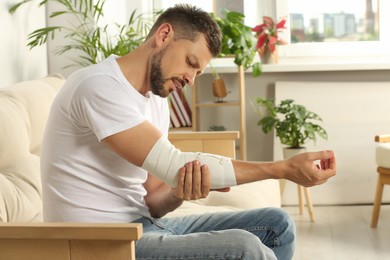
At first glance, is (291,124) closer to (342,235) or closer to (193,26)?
(342,235)

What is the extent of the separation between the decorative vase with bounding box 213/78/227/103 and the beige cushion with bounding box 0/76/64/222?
214 cm

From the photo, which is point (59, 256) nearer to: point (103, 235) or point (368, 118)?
point (103, 235)

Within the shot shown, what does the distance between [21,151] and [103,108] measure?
2.75 feet

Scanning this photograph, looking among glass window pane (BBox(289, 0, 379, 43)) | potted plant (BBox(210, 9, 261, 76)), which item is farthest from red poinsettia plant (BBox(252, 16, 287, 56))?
glass window pane (BBox(289, 0, 379, 43))

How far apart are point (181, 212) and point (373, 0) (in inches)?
119

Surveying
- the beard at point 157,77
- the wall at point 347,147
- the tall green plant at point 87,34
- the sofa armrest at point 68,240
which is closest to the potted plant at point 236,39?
the wall at point 347,147

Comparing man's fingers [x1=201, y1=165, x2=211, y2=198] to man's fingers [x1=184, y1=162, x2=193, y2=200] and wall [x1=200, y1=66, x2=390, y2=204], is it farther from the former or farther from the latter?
wall [x1=200, y1=66, x2=390, y2=204]

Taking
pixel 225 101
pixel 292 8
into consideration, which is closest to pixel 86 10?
pixel 225 101

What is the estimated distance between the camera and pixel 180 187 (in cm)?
202

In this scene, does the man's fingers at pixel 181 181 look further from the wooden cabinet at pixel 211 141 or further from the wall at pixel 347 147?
the wall at pixel 347 147

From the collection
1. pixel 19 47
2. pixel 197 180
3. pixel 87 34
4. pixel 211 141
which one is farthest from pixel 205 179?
pixel 87 34

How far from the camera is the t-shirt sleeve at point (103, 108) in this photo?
1.99 meters

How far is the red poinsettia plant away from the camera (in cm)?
518

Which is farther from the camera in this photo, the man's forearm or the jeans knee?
the man's forearm
